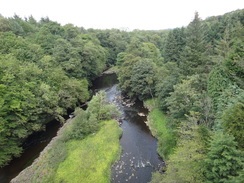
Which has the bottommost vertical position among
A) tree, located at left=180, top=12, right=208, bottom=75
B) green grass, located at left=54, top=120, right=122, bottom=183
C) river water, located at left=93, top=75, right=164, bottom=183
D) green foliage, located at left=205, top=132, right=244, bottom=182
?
river water, located at left=93, top=75, right=164, bottom=183

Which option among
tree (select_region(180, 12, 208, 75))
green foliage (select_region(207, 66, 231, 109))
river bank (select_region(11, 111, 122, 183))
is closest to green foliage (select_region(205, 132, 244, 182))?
green foliage (select_region(207, 66, 231, 109))

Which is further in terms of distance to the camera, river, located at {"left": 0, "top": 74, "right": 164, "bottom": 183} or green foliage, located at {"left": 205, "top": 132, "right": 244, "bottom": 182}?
river, located at {"left": 0, "top": 74, "right": 164, "bottom": 183}

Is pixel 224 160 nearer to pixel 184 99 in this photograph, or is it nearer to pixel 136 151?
pixel 184 99

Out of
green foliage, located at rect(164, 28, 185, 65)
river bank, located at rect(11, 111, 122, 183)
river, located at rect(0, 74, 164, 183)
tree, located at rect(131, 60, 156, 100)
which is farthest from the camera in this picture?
green foliage, located at rect(164, 28, 185, 65)

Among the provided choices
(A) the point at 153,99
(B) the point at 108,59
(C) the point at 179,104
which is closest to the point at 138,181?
(C) the point at 179,104

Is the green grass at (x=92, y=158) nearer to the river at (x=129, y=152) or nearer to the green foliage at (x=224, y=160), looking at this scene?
the river at (x=129, y=152)

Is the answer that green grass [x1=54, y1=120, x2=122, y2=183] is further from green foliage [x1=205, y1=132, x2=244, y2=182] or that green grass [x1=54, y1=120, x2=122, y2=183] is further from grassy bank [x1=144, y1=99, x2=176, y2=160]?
green foliage [x1=205, y1=132, x2=244, y2=182]

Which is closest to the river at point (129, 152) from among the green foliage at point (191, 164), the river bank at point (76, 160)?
the river bank at point (76, 160)
